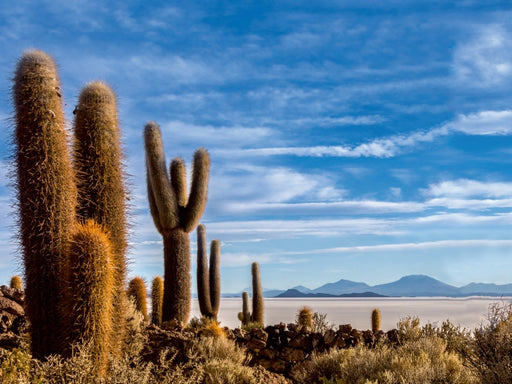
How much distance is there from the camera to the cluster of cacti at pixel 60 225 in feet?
29.9

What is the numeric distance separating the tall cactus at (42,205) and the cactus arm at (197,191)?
7.21m

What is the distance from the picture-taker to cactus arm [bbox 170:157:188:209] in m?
17.5

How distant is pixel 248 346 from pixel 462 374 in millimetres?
5470

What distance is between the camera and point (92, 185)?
10.3 m

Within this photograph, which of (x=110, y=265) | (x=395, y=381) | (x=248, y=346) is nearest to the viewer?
(x=395, y=381)

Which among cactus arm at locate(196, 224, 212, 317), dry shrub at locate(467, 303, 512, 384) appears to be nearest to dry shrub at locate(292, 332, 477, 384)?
dry shrub at locate(467, 303, 512, 384)

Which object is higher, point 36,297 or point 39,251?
point 39,251

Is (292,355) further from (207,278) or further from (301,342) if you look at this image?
(207,278)

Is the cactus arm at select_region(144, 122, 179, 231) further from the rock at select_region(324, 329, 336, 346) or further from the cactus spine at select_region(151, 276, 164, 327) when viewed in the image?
the rock at select_region(324, 329, 336, 346)

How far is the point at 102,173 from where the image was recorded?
10.4 m

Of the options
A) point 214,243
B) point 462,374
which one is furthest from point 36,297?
point 214,243

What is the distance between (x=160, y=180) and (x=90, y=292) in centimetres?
767

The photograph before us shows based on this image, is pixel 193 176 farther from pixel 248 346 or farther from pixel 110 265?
pixel 110 265

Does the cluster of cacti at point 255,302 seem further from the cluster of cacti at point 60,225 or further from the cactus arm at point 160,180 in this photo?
the cluster of cacti at point 60,225
